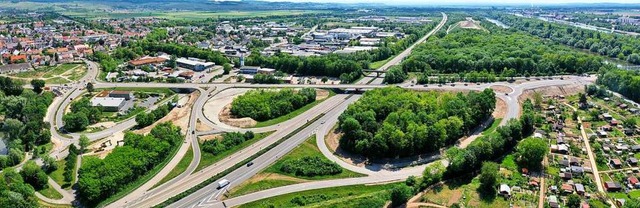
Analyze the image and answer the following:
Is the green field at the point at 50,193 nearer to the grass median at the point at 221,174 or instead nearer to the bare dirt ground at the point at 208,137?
the grass median at the point at 221,174

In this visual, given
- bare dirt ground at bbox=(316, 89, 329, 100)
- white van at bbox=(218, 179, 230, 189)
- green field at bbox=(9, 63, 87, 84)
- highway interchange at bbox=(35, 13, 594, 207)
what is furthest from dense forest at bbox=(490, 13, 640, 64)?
green field at bbox=(9, 63, 87, 84)

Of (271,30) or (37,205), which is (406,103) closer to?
(37,205)

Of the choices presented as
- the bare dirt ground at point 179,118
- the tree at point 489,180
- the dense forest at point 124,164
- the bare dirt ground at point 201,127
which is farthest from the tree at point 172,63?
the tree at point 489,180

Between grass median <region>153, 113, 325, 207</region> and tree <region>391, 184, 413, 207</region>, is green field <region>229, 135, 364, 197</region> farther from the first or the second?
tree <region>391, 184, 413, 207</region>

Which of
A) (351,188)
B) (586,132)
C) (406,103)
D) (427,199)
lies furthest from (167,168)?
(586,132)

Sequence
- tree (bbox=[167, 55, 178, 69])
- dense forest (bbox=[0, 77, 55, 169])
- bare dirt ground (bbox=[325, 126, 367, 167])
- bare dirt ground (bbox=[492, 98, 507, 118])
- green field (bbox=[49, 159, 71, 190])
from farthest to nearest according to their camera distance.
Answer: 1. tree (bbox=[167, 55, 178, 69])
2. bare dirt ground (bbox=[492, 98, 507, 118])
3. dense forest (bbox=[0, 77, 55, 169])
4. bare dirt ground (bbox=[325, 126, 367, 167])
5. green field (bbox=[49, 159, 71, 190])

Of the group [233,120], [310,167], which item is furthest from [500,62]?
[310,167]

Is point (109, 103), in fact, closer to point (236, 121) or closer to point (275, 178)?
point (236, 121)
